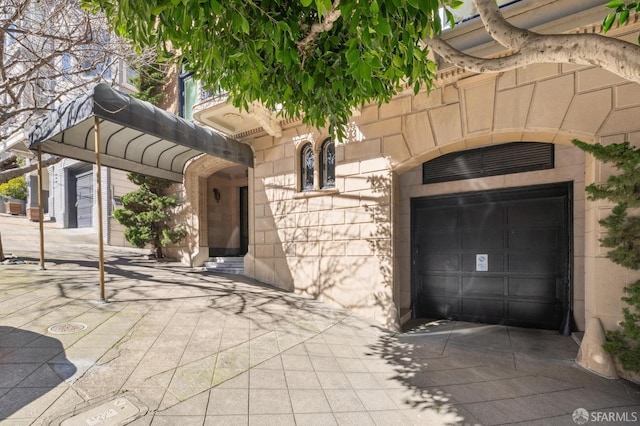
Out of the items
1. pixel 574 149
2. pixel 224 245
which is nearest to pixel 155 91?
pixel 224 245

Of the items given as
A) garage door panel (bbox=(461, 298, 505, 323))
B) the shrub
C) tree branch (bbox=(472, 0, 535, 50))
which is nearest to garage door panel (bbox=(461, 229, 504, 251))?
garage door panel (bbox=(461, 298, 505, 323))

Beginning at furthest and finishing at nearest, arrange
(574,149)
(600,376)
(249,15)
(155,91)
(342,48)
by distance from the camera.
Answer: (155,91)
(574,149)
(600,376)
(342,48)
(249,15)

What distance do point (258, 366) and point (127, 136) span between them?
6943 millimetres

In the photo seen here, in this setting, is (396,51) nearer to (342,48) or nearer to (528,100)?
(342,48)

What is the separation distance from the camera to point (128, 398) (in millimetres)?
3363

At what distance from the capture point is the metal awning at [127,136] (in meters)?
6.04

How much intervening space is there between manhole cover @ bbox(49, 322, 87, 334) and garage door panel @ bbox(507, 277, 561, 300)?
863cm

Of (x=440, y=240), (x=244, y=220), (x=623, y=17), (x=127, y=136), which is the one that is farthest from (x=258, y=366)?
(x=244, y=220)

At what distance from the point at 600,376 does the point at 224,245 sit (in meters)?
12.2

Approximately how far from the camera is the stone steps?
10671 millimetres

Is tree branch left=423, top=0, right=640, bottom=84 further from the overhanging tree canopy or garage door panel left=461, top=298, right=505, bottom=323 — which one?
garage door panel left=461, top=298, right=505, bottom=323

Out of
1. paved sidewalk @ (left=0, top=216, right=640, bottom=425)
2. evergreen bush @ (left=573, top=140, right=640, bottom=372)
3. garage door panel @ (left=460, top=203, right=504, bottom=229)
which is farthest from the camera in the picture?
garage door panel @ (left=460, top=203, right=504, bottom=229)

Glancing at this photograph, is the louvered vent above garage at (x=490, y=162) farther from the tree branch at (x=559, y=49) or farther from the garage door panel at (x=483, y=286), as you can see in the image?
the tree branch at (x=559, y=49)

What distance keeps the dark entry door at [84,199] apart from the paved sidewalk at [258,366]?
38.3 feet
